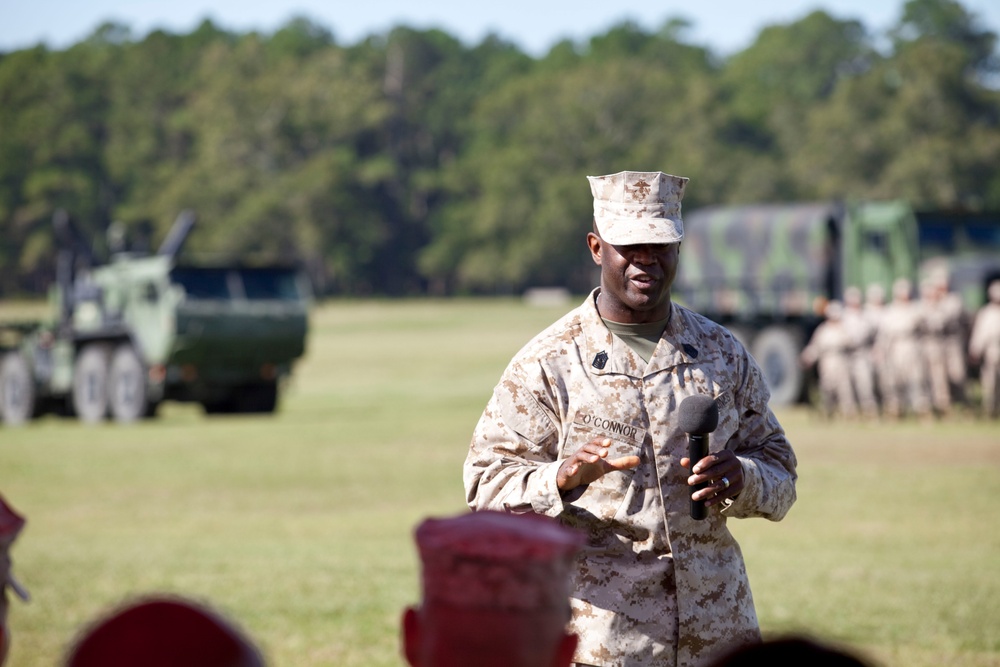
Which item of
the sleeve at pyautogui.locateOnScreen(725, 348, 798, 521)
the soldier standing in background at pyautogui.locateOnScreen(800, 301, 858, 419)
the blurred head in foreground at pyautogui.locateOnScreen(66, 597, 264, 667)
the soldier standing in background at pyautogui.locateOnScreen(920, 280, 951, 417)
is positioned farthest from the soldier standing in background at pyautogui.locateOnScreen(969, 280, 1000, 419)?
the blurred head in foreground at pyautogui.locateOnScreen(66, 597, 264, 667)

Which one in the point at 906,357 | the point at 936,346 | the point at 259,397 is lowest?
the point at 259,397

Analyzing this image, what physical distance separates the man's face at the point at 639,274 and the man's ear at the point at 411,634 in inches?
59.8

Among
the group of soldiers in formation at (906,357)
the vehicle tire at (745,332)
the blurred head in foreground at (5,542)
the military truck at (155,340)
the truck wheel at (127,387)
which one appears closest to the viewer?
the blurred head in foreground at (5,542)

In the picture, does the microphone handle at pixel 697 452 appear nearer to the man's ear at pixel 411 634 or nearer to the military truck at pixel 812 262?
the man's ear at pixel 411 634

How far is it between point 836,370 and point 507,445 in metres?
18.2

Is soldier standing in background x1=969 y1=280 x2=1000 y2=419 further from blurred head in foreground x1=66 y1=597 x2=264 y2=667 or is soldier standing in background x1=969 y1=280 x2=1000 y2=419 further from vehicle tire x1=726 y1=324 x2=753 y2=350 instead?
blurred head in foreground x1=66 y1=597 x2=264 y2=667

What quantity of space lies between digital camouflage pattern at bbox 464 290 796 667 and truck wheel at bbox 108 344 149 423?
19672mm

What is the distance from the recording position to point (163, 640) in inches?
72.2

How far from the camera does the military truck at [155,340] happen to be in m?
22.6

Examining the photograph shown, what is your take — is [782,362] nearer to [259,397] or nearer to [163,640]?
[259,397]

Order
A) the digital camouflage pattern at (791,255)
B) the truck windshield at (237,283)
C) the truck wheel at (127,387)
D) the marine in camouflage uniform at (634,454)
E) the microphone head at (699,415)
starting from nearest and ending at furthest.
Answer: the microphone head at (699,415)
the marine in camouflage uniform at (634,454)
the truck wheel at (127,387)
the truck windshield at (237,283)
the digital camouflage pattern at (791,255)

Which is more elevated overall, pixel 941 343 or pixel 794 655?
pixel 794 655

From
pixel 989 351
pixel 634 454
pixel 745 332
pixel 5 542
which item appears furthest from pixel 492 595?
pixel 745 332

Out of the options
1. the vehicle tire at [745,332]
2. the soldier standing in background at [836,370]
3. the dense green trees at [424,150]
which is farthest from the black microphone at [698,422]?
the dense green trees at [424,150]
